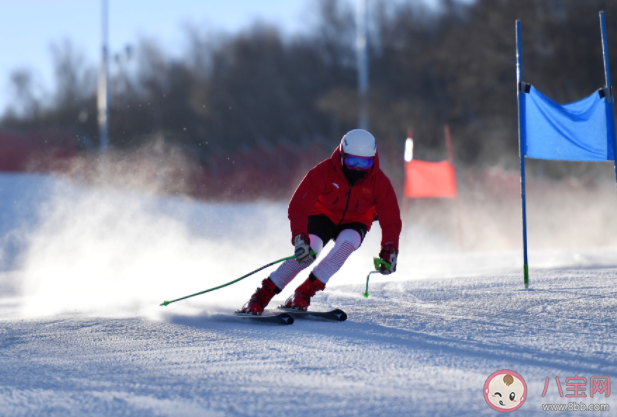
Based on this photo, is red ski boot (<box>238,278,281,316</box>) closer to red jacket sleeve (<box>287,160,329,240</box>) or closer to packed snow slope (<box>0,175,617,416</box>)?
packed snow slope (<box>0,175,617,416</box>)

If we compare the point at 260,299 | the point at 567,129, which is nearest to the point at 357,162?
the point at 260,299

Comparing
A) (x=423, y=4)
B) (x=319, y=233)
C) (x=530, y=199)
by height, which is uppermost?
(x=423, y=4)

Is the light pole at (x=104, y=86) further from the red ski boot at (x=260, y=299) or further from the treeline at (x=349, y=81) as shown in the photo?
the red ski boot at (x=260, y=299)

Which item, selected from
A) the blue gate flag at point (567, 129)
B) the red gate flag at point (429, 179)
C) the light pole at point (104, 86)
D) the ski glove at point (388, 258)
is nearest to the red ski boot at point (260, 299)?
the ski glove at point (388, 258)

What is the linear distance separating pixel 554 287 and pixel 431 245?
10.4 metres

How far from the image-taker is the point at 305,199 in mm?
4543

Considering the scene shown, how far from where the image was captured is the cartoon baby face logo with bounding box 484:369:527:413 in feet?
7.99

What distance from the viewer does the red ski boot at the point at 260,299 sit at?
→ 14.7 feet

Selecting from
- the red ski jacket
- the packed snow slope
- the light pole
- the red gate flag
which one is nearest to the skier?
the red ski jacket

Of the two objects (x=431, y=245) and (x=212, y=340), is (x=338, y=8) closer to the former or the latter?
(x=431, y=245)

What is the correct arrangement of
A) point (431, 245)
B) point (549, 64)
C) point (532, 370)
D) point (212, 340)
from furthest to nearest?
point (549, 64), point (431, 245), point (212, 340), point (532, 370)

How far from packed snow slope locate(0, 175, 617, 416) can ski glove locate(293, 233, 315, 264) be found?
16.7 inches

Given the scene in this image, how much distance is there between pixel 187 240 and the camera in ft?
41.7

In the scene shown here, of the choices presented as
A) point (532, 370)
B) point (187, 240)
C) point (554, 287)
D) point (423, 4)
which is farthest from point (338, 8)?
point (532, 370)
